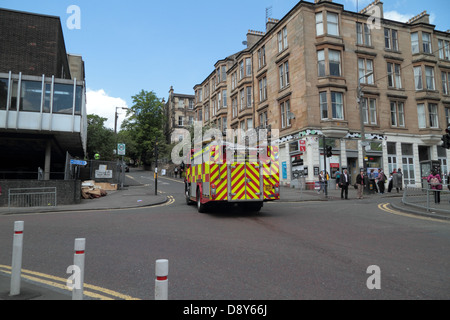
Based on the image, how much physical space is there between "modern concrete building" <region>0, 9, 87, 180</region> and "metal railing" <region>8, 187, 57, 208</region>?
181 centimetres

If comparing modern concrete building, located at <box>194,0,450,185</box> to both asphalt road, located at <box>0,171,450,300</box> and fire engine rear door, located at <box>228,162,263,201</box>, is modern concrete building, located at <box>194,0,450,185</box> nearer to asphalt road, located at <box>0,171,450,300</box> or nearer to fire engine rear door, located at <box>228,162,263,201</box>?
fire engine rear door, located at <box>228,162,263,201</box>

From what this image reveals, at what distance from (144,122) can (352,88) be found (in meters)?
45.8

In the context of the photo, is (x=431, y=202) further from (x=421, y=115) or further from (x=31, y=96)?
(x=31, y=96)

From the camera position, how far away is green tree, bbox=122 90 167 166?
61.1 m

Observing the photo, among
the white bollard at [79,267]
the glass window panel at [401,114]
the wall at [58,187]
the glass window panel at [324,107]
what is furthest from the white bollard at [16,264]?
the glass window panel at [401,114]

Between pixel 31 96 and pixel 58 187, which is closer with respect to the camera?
pixel 58 187

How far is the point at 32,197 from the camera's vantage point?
15875 mm

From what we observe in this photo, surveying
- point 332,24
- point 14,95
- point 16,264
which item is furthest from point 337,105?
point 16,264

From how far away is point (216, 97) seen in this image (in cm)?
4503

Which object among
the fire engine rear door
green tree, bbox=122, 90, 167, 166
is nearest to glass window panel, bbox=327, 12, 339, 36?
the fire engine rear door

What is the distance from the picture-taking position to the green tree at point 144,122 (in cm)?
6112

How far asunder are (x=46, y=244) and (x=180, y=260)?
364cm

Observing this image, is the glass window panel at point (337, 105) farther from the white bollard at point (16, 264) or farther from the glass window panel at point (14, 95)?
the white bollard at point (16, 264)
